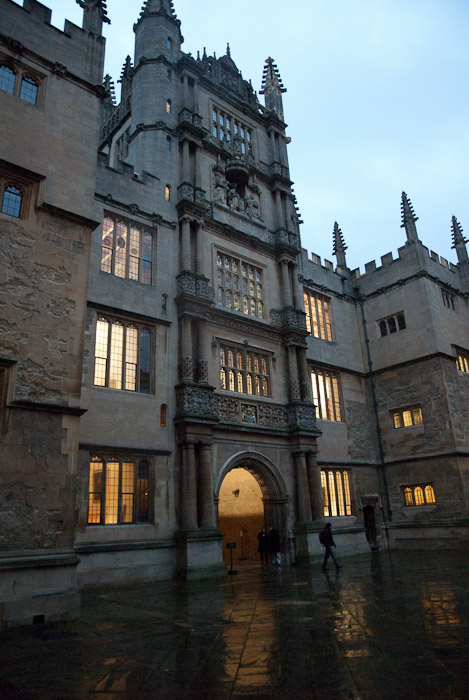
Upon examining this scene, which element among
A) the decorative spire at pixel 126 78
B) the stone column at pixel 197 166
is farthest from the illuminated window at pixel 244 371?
the decorative spire at pixel 126 78

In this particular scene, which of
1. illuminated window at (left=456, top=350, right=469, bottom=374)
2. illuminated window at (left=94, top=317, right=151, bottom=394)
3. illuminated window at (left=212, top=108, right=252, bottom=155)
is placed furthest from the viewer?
illuminated window at (left=456, top=350, right=469, bottom=374)

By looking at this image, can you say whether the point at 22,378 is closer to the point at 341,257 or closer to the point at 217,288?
the point at 217,288

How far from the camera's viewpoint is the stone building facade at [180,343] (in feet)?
37.0

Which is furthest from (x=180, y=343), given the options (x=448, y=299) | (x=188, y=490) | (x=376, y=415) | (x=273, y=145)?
(x=448, y=299)

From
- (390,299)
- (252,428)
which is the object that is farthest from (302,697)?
(390,299)

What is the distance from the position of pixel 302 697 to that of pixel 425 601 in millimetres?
6282

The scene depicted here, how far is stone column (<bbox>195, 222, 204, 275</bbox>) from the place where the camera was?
21.1 meters

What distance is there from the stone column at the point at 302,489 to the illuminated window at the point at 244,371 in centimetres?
337

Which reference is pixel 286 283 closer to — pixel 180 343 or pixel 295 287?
pixel 295 287

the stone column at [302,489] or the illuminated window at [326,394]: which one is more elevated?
the illuminated window at [326,394]

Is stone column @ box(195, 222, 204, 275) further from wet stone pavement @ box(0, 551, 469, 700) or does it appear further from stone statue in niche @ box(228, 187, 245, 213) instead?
wet stone pavement @ box(0, 551, 469, 700)

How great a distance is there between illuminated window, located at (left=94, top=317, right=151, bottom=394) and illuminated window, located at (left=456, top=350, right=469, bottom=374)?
19.5m

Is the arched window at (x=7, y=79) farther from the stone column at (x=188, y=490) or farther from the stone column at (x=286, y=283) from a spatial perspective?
the stone column at (x=286, y=283)

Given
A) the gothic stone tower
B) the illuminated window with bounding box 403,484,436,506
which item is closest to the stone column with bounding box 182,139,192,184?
the gothic stone tower
